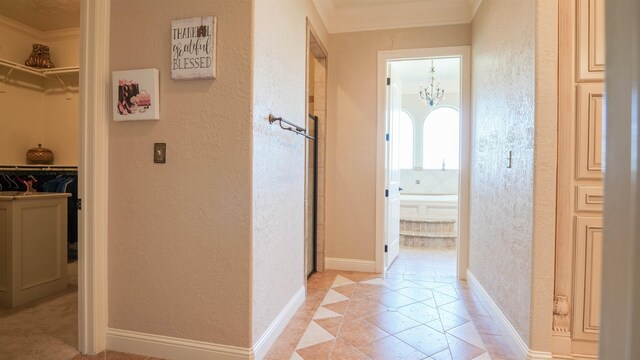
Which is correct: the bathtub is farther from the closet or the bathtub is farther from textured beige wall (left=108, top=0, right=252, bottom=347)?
the closet

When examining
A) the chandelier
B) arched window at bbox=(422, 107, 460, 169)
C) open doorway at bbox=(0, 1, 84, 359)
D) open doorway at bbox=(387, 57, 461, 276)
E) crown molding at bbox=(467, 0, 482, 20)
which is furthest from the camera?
arched window at bbox=(422, 107, 460, 169)

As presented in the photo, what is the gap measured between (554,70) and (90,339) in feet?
9.76

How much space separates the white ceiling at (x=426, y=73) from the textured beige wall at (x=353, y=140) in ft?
5.24

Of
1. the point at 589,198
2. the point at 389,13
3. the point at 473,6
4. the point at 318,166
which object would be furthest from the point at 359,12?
the point at 589,198

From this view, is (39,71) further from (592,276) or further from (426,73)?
(426,73)

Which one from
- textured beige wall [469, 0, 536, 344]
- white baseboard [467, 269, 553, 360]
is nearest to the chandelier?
textured beige wall [469, 0, 536, 344]

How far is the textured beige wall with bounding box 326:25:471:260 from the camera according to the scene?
353 cm

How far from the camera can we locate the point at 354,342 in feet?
6.82

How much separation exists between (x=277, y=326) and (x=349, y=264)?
63.1 inches

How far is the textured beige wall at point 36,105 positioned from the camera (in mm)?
3605

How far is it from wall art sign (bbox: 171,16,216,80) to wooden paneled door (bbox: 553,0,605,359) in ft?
6.13

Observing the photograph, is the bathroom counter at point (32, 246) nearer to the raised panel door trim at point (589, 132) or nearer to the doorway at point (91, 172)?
the doorway at point (91, 172)

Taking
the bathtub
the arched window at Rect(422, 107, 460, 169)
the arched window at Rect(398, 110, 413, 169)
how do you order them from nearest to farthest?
the bathtub, the arched window at Rect(422, 107, 460, 169), the arched window at Rect(398, 110, 413, 169)

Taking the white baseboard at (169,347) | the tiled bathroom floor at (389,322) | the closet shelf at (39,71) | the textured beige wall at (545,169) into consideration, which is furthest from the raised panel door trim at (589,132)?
the closet shelf at (39,71)
